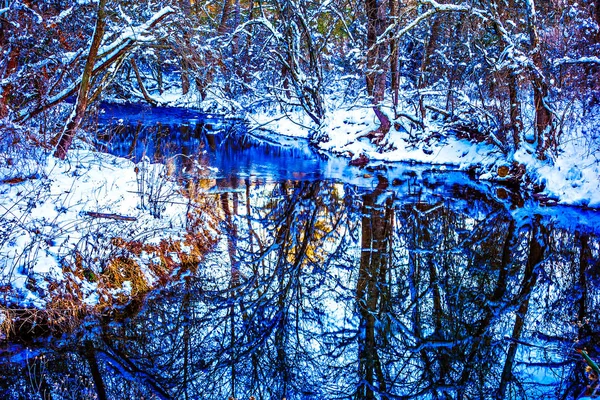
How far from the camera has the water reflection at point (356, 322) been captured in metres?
4.66

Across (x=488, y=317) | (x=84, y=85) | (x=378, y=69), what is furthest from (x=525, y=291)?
(x=378, y=69)

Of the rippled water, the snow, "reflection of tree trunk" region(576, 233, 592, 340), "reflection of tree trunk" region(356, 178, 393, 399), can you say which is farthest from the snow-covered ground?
the snow

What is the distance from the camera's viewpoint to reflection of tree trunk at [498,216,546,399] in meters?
4.82

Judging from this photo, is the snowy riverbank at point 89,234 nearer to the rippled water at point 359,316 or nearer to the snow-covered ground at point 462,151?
the rippled water at point 359,316

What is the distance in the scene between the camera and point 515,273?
7.37 m

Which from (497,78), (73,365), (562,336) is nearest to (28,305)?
(73,365)

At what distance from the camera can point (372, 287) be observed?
682 centimetres

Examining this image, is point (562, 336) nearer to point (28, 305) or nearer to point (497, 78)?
point (28, 305)

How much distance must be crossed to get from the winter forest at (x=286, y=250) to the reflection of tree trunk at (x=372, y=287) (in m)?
0.03

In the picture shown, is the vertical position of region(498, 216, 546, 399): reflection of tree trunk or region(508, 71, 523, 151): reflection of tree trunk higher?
region(508, 71, 523, 151): reflection of tree trunk

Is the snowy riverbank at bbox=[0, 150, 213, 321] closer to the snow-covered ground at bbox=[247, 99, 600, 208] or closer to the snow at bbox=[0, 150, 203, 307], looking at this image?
the snow at bbox=[0, 150, 203, 307]

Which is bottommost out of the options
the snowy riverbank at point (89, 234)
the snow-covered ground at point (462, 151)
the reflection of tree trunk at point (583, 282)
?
the reflection of tree trunk at point (583, 282)

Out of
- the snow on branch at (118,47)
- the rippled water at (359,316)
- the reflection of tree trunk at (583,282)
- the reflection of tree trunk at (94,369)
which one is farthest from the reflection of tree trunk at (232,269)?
the reflection of tree trunk at (583,282)

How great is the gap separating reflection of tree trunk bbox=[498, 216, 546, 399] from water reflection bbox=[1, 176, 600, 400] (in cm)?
2
